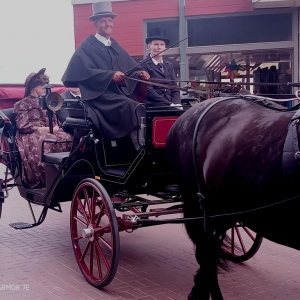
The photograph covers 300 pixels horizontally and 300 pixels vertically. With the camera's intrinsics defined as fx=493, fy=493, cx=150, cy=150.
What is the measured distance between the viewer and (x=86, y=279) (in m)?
4.57

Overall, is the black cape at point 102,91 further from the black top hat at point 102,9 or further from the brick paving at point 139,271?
the brick paving at point 139,271

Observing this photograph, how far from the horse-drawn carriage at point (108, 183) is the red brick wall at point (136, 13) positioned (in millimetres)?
8135

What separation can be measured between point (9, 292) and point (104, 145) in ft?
5.49

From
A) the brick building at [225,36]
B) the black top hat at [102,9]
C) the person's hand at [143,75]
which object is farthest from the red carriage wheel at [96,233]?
the brick building at [225,36]

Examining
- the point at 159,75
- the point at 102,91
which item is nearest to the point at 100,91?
the point at 102,91

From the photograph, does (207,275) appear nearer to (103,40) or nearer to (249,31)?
(103,40)

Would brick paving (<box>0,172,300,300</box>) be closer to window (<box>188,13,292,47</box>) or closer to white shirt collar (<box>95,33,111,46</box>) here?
white shirt collar (<box>95,33,111,46</box>)

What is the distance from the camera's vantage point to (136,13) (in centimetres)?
1329

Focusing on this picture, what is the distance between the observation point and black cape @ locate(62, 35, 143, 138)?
4980 millimetres

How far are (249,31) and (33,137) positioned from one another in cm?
800

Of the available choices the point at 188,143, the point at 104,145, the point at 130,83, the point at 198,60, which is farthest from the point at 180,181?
the point at 198,60

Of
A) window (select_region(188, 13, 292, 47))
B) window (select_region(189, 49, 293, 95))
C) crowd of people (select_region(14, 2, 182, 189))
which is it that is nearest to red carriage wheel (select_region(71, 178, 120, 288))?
crowd of people (select_region(14, 2, 182, 189))

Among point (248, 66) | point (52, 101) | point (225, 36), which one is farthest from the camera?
point (225, 36)

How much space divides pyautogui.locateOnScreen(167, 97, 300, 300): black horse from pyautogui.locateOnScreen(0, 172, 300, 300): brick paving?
567 mm
